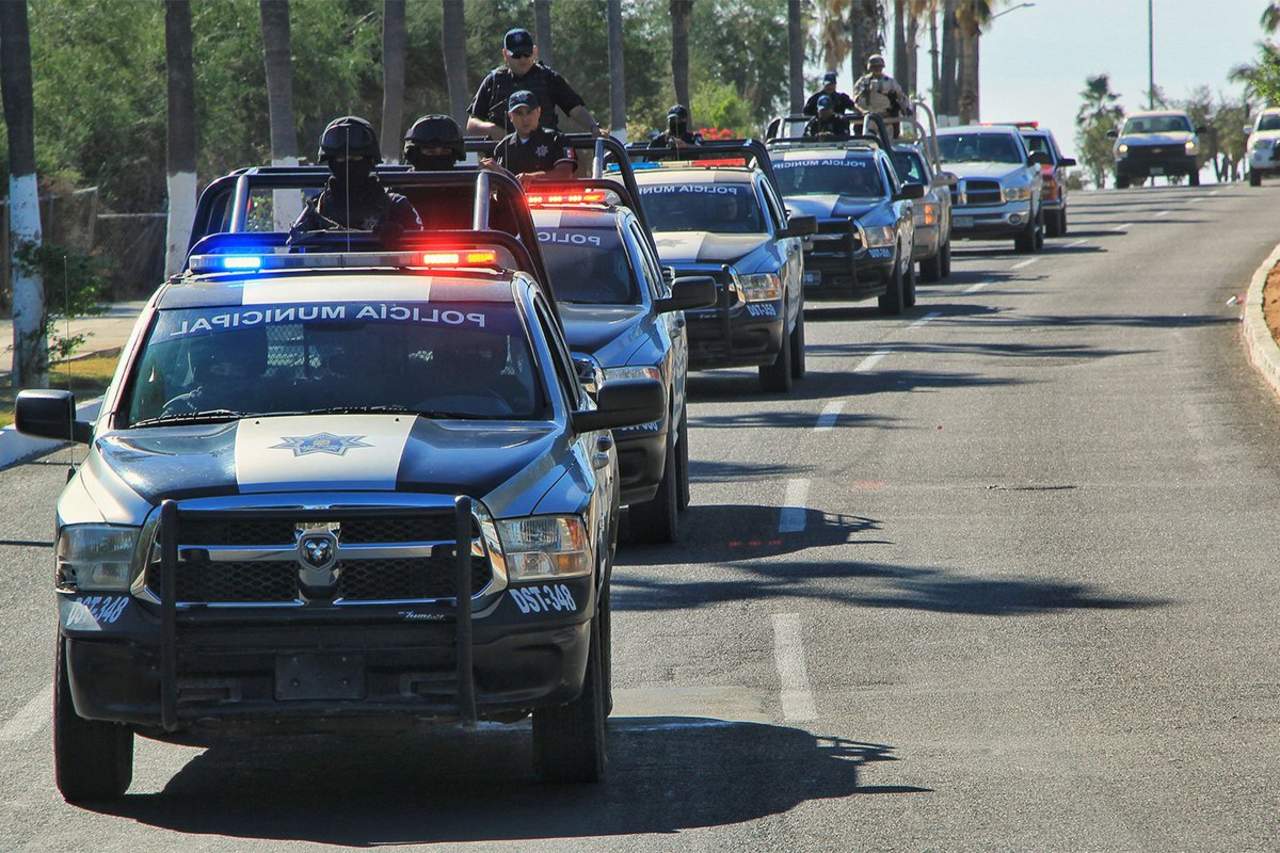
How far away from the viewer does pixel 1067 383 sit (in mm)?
20078

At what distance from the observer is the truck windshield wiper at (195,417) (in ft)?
24.6

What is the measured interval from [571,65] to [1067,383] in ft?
151

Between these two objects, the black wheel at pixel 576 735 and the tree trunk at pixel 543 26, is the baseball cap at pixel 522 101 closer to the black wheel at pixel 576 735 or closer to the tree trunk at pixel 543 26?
the black wheel at pixel 576 735

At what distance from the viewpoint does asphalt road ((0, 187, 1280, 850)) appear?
6.94 meters

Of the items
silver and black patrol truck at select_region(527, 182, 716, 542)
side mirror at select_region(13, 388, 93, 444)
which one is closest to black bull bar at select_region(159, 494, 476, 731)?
side mirror at select_region(13, 388, 93, 444)

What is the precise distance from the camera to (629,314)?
12.8 metres

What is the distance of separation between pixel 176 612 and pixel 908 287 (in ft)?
72.4

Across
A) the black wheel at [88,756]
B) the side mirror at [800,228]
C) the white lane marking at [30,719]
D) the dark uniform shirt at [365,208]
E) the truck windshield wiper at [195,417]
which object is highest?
A: the dark uniform shirt at [365,208]

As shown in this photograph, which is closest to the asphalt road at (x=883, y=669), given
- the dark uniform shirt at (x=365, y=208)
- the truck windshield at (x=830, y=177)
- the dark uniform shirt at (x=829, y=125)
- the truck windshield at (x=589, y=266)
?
the truck windshield at (x=589, y=266)

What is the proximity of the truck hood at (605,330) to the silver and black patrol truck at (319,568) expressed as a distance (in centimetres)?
445

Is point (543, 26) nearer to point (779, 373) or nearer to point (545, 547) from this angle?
point (779, 373)

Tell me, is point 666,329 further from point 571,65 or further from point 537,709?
point 571,65

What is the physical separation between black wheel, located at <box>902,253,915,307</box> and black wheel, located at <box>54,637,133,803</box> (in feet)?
69.0

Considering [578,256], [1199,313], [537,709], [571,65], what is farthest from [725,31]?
[537,709]
